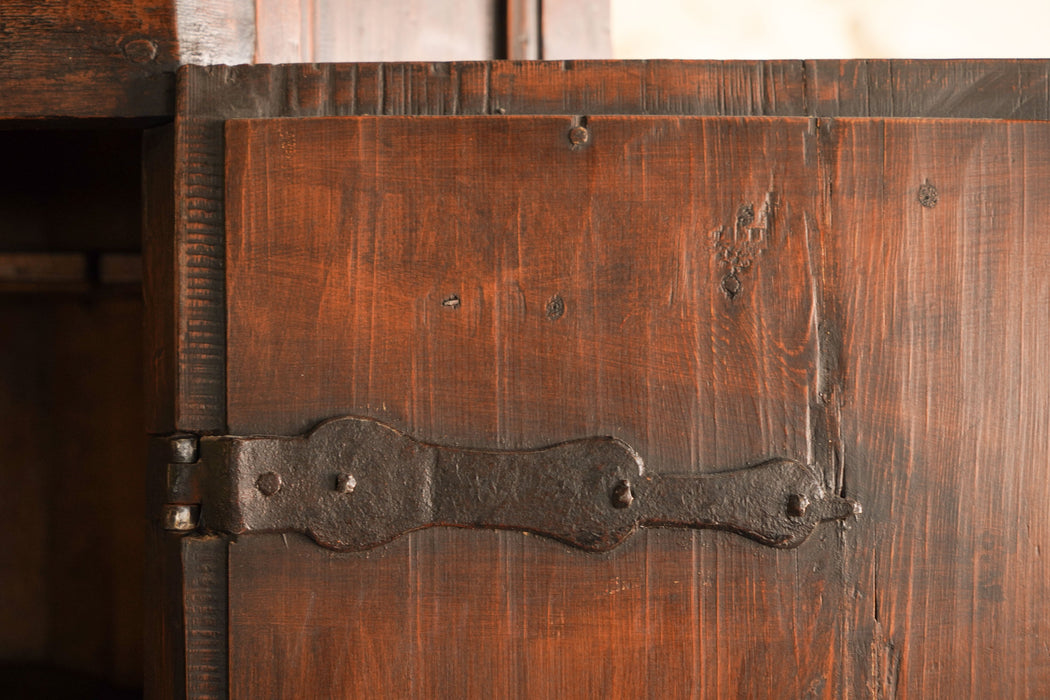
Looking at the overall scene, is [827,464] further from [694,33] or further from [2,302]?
[2,302]

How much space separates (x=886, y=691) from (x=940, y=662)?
0.05m

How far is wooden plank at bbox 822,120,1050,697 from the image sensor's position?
56cm

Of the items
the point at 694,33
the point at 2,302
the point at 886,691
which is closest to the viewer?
the point at 886,691

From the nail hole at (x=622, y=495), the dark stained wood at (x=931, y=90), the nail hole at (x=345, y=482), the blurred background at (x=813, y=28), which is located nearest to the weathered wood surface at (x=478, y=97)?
the dark stained wood at (x=931, y=90)

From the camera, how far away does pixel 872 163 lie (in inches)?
22.2

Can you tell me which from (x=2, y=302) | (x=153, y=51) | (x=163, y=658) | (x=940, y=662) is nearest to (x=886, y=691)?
(x=940, y=662)

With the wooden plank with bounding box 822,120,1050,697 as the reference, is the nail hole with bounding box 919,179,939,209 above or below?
above

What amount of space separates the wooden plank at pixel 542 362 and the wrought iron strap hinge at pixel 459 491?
2 cm

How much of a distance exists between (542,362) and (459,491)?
0.12 meters

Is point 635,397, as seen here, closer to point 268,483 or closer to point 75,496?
point 268,483

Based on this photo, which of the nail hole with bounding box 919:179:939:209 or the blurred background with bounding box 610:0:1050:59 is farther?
the blurred background with bounding box 610:0:1050:59

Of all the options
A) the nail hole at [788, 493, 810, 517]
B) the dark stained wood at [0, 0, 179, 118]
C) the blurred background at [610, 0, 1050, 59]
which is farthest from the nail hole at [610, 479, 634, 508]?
the blurred background at [610, 0, 1050, 59]

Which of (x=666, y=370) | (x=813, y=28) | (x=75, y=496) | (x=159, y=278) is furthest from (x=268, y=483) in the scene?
(x=813, y=28)

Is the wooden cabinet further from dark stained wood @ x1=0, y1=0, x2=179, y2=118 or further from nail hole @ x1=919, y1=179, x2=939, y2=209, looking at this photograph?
dark stained wood @ x1=0, y1=0, x2=179, y2=118
